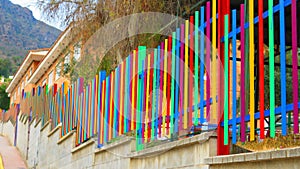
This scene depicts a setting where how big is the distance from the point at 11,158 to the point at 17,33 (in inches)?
3916

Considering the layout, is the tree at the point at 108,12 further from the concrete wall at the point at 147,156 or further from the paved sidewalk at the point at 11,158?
the paved sidewalk at the point at 11,158

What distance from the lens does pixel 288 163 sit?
354cm

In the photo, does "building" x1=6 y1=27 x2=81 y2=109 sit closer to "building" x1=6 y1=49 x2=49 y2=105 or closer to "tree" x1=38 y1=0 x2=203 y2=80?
"building" x1=6 y1=49 x2=49 y2=105

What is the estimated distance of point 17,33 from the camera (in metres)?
113

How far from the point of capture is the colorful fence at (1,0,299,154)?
4.16 meters

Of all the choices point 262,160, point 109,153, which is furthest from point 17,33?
point 262,160

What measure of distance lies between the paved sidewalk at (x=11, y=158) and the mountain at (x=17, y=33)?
78.0 m

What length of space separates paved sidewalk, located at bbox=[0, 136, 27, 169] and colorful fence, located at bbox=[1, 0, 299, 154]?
7.99 m

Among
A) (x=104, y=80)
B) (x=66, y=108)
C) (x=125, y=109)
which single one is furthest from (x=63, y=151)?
(x=125, y=109)

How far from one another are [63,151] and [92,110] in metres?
2.54

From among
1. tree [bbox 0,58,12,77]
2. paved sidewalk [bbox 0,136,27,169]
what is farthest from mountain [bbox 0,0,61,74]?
paved sidewalk [bbox 0,136,27,169]

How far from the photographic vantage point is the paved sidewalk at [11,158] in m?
16.1

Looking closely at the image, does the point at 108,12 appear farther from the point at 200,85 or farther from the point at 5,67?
the point at 5,67

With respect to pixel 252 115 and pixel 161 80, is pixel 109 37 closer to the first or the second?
→ pixel 161 80
